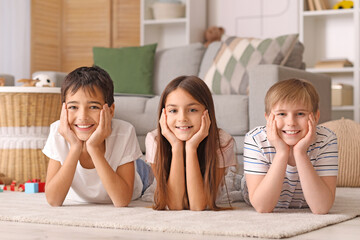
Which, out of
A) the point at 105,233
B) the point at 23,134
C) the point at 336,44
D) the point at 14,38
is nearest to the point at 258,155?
the point at 105,233

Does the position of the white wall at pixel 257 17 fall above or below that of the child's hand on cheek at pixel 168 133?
above

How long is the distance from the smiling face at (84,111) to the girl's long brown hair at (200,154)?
0.23 meters

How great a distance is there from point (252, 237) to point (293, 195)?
55 cm

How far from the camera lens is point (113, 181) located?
6.72ft

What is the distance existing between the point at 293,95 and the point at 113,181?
664mm

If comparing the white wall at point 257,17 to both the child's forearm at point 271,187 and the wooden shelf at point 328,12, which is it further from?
the child's forearm at point 271,187

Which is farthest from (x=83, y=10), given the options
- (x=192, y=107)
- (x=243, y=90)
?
(x=192, y=107)

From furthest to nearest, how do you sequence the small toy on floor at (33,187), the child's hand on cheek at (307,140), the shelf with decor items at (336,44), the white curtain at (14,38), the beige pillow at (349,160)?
the white curtain at (14,38) < the shelf with decor items at (336,44) < the beige pillow at (349,160) < the small toy on floor at (33,187) < the child's hand on cheek at (307,140)

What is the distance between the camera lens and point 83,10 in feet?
19.9

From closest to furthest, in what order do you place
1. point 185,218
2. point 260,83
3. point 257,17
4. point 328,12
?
1. point 185,218
2. point 260,83
3. point 328,12
4. point 257,17

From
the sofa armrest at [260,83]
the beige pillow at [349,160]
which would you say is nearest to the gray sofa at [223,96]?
the sofa armrest at [260,83]

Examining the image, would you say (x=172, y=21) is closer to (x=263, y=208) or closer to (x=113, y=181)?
(x=113, y=181)

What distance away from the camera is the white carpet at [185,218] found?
5.21ft

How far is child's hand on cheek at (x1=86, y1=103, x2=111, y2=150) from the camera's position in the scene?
2033mm
